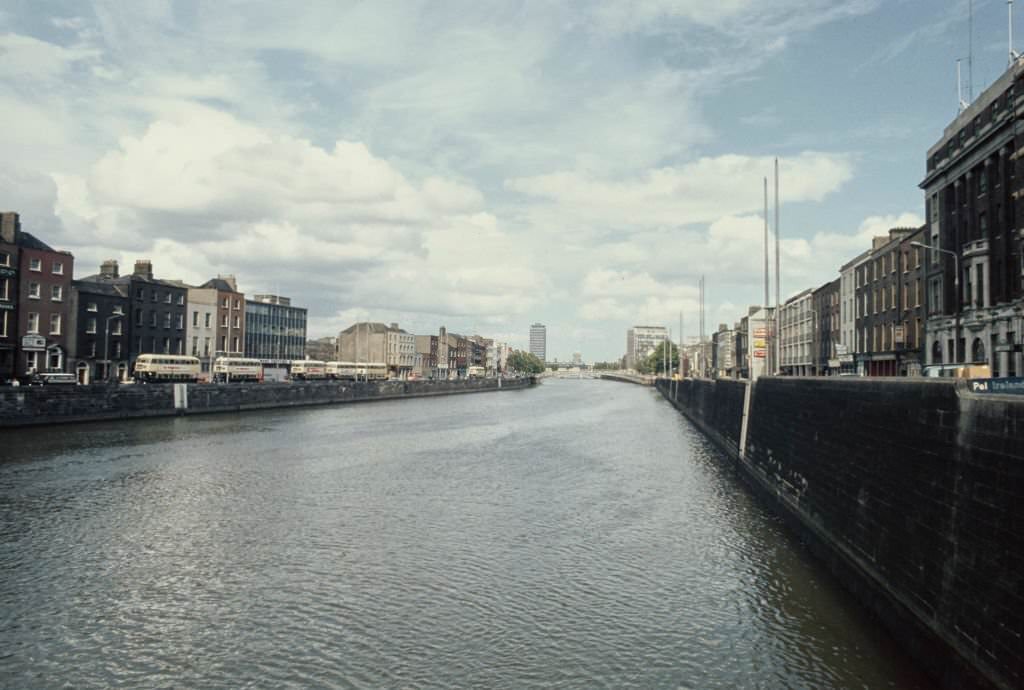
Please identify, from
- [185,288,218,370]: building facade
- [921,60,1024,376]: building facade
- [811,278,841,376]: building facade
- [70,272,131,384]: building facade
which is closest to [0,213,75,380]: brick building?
[70,272,131,384]: building facade

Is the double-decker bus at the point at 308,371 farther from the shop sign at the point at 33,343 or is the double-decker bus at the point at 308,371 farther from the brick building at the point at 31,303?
the shop sign at the point at 33,343

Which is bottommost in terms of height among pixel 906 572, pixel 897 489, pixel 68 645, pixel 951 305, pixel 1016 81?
pixel 68 645

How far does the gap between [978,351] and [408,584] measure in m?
50.4

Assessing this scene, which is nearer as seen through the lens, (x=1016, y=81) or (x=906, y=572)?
(x=906, y=572)

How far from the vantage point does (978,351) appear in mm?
53469

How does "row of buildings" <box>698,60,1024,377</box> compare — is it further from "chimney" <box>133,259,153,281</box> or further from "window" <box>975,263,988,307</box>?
"chimney" <box>133,259,153,281</box>

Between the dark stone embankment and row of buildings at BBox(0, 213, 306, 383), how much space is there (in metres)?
10.3

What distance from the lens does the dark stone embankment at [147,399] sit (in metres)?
56.0

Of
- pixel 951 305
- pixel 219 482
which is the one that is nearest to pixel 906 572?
pixel 219 482

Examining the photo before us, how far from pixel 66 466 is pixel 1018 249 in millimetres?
60228

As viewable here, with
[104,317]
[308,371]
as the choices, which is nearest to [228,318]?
[308,371]

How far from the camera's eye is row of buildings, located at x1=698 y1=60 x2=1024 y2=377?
48094 mm

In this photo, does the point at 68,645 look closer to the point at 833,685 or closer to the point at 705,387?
the point at 833,685

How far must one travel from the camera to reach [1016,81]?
4553 cm
